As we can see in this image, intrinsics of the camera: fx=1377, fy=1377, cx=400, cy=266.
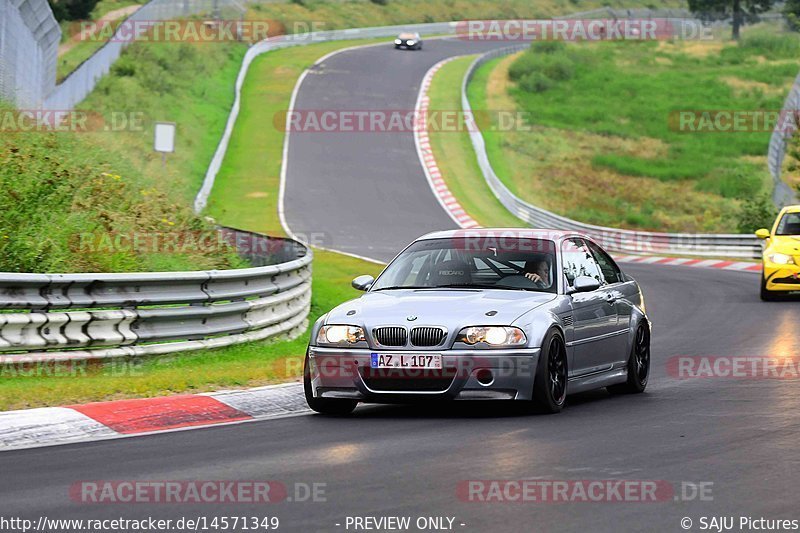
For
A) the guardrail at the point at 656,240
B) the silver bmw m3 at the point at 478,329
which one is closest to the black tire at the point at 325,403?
the silver bmw m3 at the point at 478,329

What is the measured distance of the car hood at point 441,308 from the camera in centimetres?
1027

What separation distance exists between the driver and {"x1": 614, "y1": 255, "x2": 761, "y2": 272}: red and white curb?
966 inches

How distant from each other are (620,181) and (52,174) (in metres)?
39.7

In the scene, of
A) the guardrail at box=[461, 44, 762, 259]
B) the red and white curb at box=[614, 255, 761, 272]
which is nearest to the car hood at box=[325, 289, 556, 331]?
the red and white curb at box=[614, 255, 761, 272]

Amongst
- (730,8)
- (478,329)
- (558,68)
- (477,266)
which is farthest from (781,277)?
(730,8)

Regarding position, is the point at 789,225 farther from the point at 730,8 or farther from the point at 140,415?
the point at 730,8

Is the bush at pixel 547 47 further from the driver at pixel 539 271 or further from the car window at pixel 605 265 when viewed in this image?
the driver at pixel 539 271

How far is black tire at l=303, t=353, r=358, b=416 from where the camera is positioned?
35.1 ft

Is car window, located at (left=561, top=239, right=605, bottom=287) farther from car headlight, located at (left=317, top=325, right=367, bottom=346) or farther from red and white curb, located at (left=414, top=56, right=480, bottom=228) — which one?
red and white curb, located at (left=414, top=56, right=480, bottom=228)

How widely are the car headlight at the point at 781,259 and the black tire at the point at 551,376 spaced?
533 inches

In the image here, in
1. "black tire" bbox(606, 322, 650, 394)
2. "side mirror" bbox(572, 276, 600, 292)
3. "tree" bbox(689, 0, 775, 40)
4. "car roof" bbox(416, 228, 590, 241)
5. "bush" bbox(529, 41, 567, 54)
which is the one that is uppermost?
"tree" bbox(689, 0, 775, 40)

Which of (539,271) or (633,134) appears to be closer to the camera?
(539,271)

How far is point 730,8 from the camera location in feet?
372

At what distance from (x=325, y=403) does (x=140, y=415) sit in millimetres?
1430
